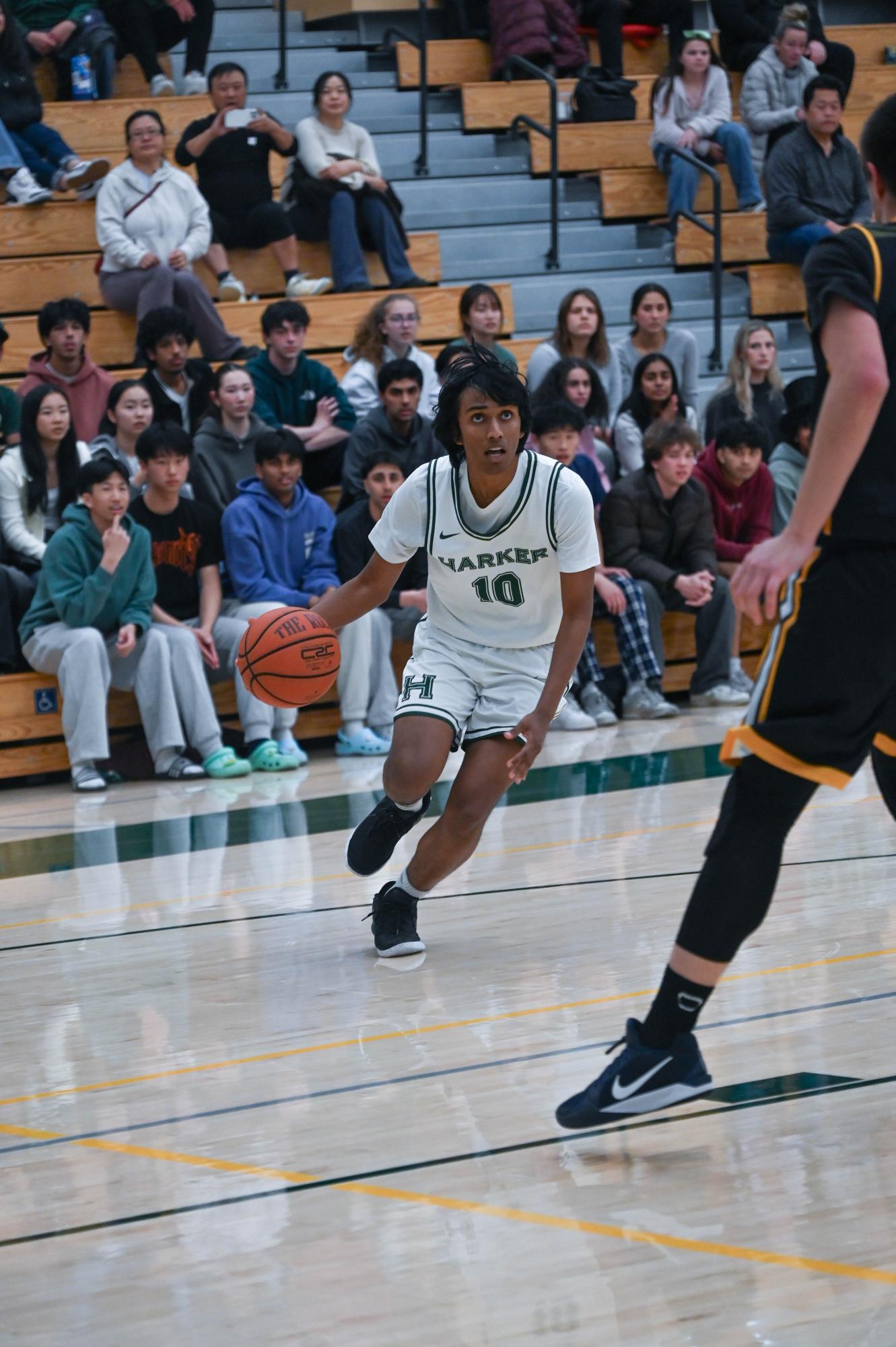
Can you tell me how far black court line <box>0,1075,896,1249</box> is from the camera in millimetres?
2676

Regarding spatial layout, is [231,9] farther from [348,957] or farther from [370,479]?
[348,957]

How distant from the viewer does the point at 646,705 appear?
340 inches

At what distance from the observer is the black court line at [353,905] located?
475cm

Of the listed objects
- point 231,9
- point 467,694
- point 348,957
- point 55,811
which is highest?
point 231,9

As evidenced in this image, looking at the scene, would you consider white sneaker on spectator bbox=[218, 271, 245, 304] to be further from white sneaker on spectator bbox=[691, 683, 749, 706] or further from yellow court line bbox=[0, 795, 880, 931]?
yellow court line bbox=[0, 795, 880, 931]

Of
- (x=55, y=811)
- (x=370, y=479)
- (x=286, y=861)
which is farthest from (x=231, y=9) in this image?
(x=286, y=861)

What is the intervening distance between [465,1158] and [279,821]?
3656mm

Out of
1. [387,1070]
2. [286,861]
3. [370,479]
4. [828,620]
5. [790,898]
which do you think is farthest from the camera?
[370,479]

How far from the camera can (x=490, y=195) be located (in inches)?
480

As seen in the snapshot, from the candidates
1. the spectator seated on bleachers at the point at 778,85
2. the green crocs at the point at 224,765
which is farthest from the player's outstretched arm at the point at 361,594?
the spectator seated on bleachers at the point at 778,85

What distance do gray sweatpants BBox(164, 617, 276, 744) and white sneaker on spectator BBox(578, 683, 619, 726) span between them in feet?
5.09

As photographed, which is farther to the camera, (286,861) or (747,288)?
(747,288)

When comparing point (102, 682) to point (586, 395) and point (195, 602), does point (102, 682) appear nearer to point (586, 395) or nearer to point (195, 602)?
point (195, 602)

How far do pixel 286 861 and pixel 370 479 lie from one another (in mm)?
2931
